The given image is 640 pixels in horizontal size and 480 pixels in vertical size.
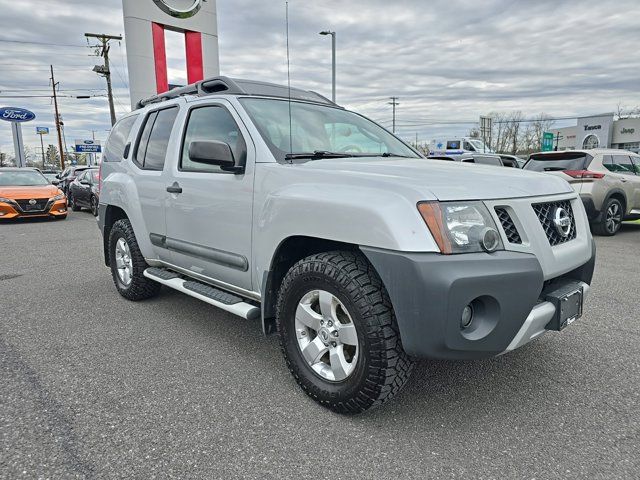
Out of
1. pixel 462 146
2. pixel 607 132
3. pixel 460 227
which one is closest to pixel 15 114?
pixel 462 146

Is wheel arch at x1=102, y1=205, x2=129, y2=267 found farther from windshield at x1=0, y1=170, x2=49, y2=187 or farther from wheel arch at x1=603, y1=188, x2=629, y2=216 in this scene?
windshield at x1=0, y1=170, x2=49, y2=187

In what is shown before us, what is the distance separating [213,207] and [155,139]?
1361mm

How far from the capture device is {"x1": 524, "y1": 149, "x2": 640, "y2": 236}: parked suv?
8.97 metres

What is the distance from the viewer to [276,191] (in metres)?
2.82

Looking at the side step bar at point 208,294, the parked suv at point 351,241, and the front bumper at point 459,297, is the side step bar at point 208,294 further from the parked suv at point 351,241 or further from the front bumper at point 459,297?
the front bumper at point 459,297

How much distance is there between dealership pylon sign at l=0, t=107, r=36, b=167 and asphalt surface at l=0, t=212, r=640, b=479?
3117 centimetres

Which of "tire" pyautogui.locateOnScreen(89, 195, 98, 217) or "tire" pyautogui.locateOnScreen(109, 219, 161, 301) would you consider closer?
"tire" pyautogui.locateOnScreen(109, 219, 161, 301)

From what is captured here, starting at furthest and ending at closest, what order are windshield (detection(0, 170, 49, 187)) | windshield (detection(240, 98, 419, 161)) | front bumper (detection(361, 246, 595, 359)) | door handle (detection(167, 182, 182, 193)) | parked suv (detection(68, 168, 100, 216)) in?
parked suv (detection(68, 168, 100, 216)), windshield (detection(0, 170, 49, 187)), door handle (detection(167, 182, 182, 193)), windshield (detection(240, 98, 419, 161)), front bumper (detection(361, 246, 595, 359))

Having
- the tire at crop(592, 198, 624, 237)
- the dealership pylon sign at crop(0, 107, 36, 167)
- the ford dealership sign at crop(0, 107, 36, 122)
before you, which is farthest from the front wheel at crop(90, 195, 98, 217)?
the ford dealership sign at crop(0, 107, 36, 122)

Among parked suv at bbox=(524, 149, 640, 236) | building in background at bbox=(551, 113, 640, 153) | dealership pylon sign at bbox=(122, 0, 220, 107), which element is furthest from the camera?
building in background at bbox=(551, 113, 640, 153)

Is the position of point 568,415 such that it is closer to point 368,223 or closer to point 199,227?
point 368,223

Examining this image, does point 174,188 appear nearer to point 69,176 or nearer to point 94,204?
point 94,204

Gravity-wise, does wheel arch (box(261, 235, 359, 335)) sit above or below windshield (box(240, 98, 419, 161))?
below

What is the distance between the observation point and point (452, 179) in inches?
95.7
